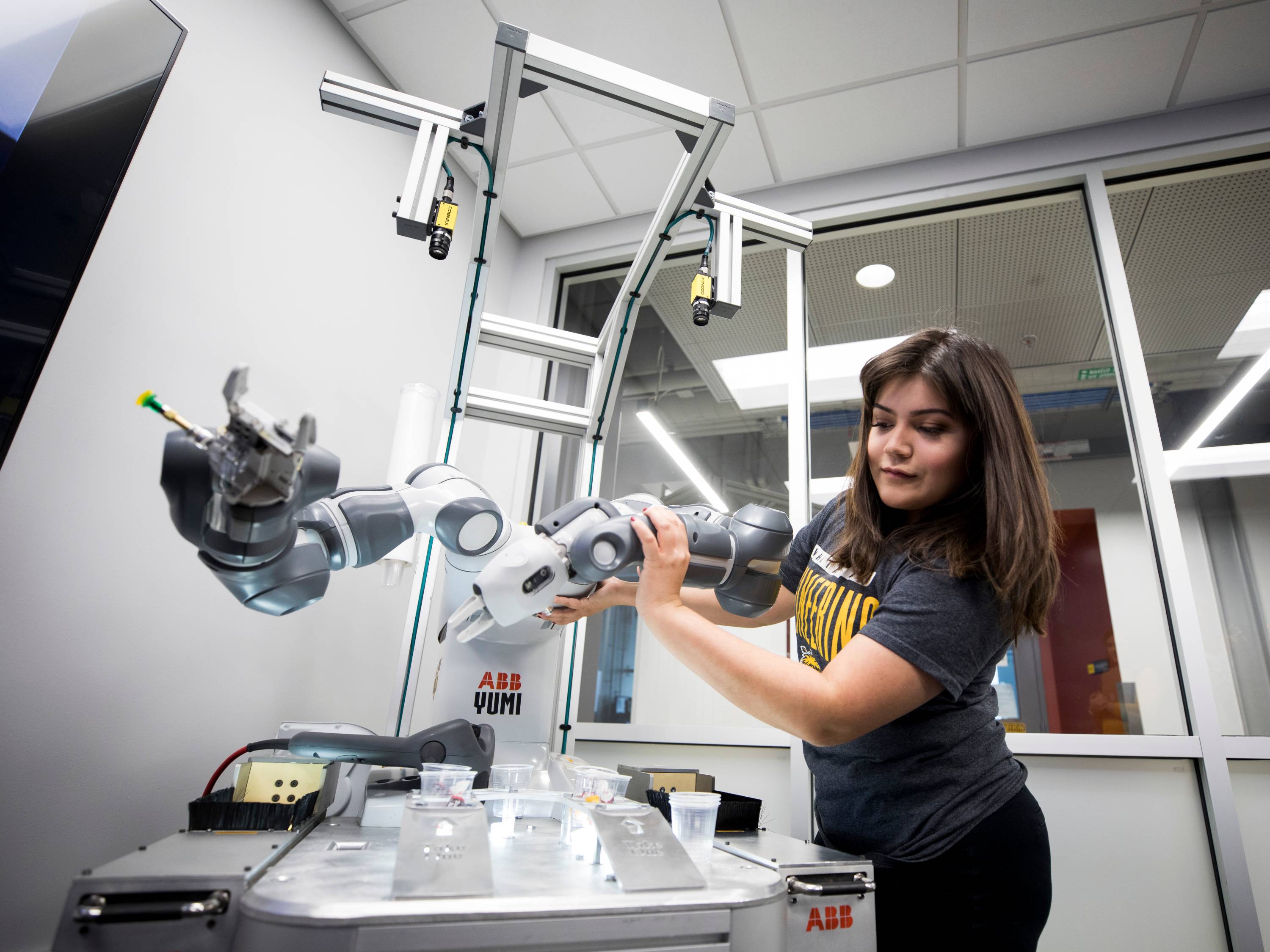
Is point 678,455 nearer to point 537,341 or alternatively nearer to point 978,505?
point 537,341

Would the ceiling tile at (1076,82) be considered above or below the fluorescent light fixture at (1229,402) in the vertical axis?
above

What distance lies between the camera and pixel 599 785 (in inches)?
38.9

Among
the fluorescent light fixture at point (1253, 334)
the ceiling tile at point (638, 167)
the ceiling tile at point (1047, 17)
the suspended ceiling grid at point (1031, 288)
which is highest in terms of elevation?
the ceiling tile at point (1047, 17)

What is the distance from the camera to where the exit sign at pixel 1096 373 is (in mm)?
2129

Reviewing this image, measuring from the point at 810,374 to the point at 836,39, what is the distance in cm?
99

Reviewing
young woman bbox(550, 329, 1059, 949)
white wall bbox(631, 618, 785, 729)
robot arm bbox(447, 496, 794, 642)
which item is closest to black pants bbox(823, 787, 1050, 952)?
young woman bbox(550, 329, 1059, 949)

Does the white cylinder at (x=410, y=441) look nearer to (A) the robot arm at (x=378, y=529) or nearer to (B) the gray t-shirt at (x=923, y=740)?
(A) the robot arm at (x=378, y=529)

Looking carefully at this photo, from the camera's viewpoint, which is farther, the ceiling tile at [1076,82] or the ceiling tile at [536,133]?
the ceiling tile at [536,133]

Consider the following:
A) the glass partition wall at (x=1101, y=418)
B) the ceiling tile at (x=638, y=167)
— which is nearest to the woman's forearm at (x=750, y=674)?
the glass partition wall at (x=1101, y=418)

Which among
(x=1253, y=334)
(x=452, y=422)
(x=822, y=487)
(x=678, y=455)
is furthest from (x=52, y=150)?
(x=1253, y=334)

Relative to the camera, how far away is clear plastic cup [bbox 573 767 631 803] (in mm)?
920

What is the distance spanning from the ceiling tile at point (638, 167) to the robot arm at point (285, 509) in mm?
1710

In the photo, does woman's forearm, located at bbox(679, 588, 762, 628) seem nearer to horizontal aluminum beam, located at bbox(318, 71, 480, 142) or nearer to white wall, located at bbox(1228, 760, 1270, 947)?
horizontal aluminum beam, located at bbox(318, 71, 480, 142)

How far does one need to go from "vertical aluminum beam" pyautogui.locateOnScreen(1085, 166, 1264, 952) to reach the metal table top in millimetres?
1544
